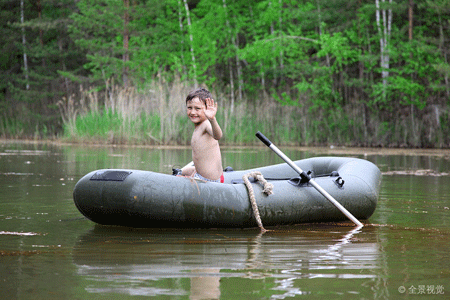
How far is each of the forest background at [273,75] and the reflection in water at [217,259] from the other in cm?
1163

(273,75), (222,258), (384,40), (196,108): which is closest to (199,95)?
(196,108)

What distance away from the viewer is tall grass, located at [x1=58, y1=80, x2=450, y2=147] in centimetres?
1614

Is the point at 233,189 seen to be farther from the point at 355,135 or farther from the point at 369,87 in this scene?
the point at 369,87

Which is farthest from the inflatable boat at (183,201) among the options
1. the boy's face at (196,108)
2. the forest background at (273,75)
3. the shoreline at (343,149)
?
the forest background at (273,75)

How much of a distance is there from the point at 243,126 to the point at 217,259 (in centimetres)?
1323

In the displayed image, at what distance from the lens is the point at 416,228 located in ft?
16.3

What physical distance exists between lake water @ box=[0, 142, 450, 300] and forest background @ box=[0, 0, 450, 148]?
34.3 ft

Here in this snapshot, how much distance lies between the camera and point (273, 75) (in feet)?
72.6

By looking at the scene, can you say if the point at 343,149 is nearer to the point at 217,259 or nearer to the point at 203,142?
the point at 203,142

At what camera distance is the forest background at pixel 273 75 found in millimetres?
16406

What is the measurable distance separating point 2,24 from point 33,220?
23963 mm

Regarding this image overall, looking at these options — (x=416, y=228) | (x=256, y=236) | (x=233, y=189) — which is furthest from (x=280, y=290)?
(x=416, y=228)

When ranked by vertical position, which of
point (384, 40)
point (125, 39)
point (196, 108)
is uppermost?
A: point (125, 39)

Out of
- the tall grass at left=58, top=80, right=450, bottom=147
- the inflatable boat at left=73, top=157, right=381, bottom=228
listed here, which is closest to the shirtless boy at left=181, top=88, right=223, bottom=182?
the inflatable boat at left=73, top=157, right=381, bottom=228
